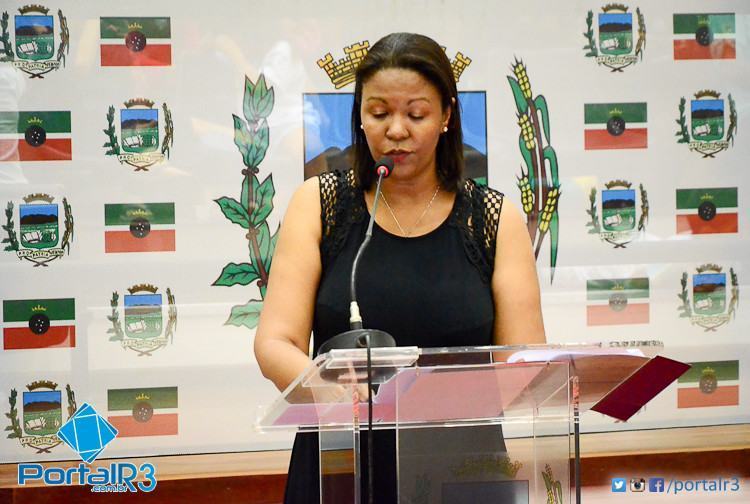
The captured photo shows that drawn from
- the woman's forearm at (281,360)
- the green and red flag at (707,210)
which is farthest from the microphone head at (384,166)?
the green and red flag at (707,210)

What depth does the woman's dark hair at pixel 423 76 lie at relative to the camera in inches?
77.8

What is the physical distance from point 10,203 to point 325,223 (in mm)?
1774

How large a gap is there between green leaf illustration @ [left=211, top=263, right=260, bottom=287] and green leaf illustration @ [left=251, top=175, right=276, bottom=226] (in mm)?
152

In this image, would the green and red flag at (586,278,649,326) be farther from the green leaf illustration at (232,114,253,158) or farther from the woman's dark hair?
the woman's dark hair

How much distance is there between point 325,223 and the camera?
2012 millimetres

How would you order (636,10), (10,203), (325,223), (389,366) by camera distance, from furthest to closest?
(636,10) < (10,203) < (325,223) < (389,366)

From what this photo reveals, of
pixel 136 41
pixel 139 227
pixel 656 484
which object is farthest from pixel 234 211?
pixel 656 484

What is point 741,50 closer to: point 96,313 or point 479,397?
point 96,313

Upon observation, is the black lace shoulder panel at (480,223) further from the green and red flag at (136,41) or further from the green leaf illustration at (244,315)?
the green and red flag at (136,41)

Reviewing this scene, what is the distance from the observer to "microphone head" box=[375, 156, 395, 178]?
1.92 meters

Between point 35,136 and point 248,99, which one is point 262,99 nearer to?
point 248,99

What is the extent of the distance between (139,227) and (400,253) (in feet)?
5.49

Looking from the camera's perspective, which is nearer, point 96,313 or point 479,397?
point 479,397

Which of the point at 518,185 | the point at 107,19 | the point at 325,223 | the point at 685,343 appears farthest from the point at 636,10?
the point at 325,223
